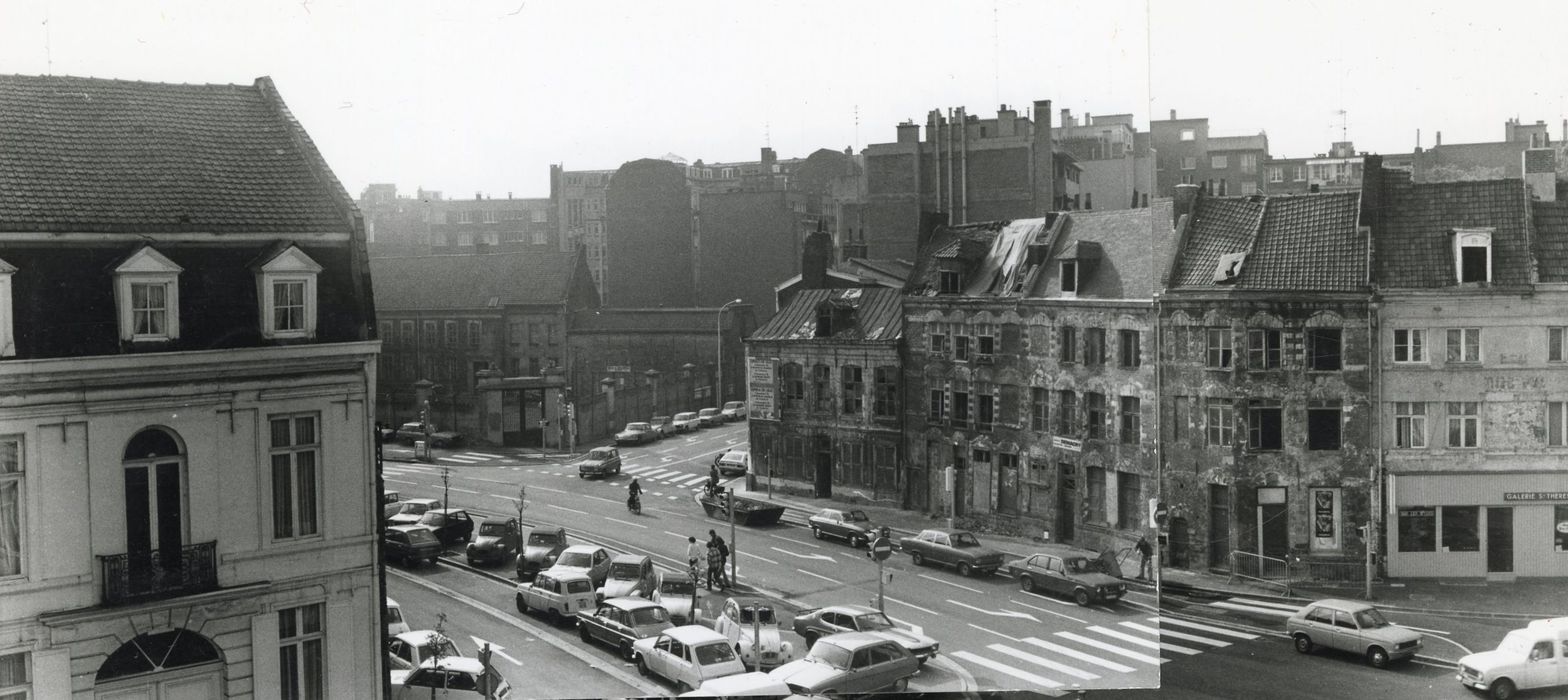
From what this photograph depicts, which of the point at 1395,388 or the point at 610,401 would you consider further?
the point at 1395,388

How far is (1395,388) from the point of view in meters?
15.1

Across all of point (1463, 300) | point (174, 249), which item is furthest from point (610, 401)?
point (1463, 300)

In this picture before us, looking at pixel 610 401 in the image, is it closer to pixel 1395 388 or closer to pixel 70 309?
pixel 70 309

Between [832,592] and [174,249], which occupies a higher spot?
[174,249]

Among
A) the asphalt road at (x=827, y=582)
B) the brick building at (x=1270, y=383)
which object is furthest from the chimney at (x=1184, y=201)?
the asphalt road at (x=827, y=582)

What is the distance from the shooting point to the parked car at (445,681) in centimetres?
1044

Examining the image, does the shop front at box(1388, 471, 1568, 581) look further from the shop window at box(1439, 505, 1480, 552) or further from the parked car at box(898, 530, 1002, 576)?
the parked car at box(898, 530, 1002, 576)

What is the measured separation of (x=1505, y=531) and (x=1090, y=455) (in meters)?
6.35

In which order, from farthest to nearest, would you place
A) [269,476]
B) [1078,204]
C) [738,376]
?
[1078,204] < [738,376] < [269,476]

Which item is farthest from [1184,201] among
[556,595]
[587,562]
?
[556,595]

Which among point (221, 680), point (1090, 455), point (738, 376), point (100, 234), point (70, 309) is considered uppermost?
point (100, 234)

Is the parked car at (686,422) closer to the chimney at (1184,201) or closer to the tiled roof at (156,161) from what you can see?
the tiled roof at (156,161)

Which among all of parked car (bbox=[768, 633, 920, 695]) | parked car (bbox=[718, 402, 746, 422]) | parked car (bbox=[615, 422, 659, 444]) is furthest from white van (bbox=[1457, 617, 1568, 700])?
parked car (bbox=[615, 422, 659, 444])

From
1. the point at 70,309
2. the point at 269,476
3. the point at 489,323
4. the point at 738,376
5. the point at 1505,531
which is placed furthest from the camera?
the point at 1505,531
